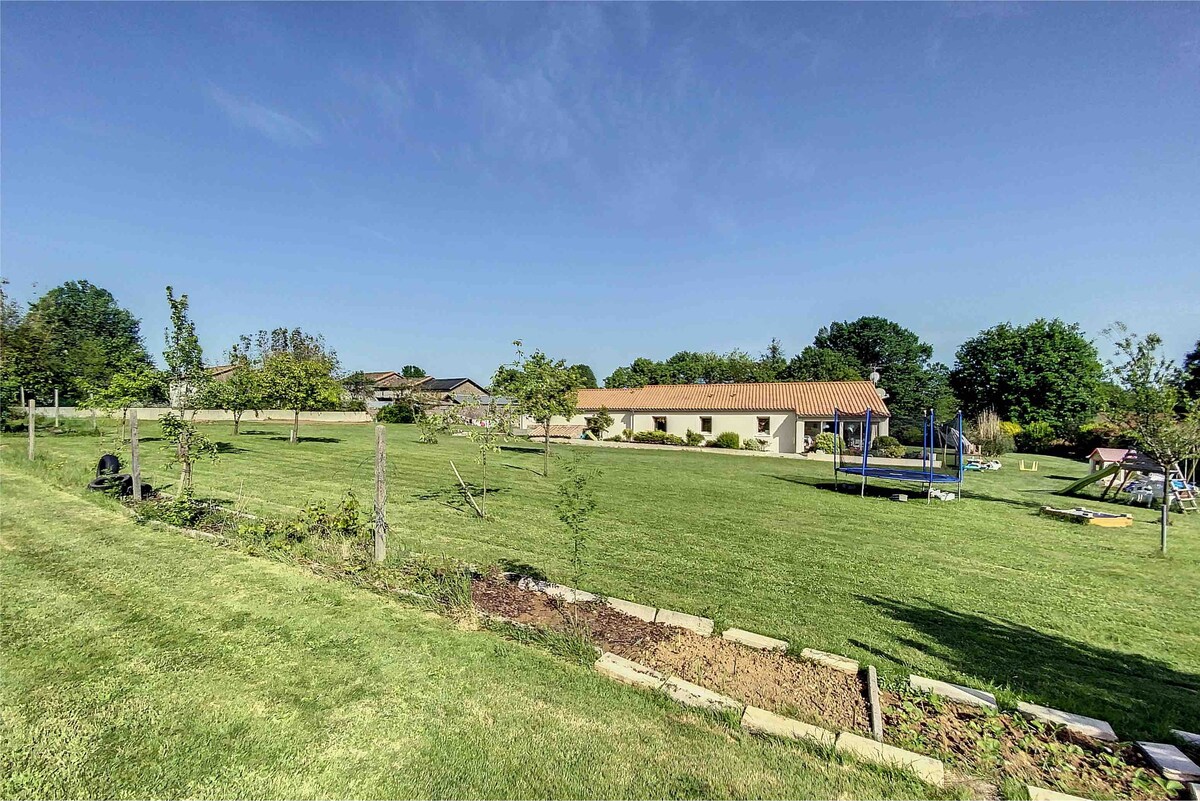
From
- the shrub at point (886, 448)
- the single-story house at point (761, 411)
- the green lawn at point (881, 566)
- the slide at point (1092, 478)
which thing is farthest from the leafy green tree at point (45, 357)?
the shrub at point (886, 448)

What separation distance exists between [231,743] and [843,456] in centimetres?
2844

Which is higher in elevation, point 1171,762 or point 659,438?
point 1171,762

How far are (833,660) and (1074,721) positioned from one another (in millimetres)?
1428

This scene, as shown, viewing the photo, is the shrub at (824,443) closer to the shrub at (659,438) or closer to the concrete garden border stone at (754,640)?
the shrub at (659,438)

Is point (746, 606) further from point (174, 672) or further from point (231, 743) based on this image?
point (174, 672)

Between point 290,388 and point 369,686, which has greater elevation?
point 290,388

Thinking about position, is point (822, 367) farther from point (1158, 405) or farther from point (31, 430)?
point (31, 430)

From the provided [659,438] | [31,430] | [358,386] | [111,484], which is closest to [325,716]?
[111,484]

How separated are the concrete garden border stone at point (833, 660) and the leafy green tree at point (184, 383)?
344 inches

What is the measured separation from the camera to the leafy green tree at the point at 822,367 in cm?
5353

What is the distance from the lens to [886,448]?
27.1m

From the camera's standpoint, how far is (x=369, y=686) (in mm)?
3545

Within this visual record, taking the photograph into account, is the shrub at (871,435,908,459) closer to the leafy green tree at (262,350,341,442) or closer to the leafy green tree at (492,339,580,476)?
the leafy green tree at (492,339,580,476)

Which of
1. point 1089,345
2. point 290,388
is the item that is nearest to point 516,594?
point 290,388
